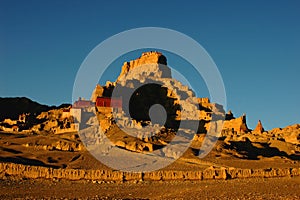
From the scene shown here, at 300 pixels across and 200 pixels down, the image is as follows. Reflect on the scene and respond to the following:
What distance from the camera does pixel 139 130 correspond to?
226 feet

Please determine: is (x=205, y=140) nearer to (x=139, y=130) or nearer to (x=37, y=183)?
(x=139, y=130)

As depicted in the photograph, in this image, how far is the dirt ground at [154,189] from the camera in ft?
94.7

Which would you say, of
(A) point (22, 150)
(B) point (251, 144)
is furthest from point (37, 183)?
(B) point (251, 144)

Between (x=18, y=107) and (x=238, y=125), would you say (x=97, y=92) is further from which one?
(x=238, y=125)

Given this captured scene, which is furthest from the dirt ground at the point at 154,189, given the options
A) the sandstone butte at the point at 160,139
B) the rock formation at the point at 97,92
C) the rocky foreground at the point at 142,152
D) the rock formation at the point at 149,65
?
the rock formation at the point at 149,65

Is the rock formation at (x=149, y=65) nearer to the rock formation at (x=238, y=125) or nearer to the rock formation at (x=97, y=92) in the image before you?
the rock formation at (x=97, y=92)

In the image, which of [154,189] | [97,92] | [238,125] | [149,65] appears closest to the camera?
[154,189]

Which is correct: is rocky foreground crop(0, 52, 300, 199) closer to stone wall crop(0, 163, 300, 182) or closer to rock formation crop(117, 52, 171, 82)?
stone wall crop(0, 163, 300, 182)

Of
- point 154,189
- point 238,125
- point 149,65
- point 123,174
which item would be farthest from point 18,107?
point 154,189

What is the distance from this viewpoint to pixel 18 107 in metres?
117

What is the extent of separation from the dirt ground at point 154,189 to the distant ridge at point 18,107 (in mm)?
77999

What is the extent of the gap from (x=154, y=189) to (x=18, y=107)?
9083 centimetres

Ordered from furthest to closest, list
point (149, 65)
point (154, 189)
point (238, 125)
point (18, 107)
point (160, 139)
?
point (149, 65) → point (18, 107) → point (238, 125) → point (160, 139) → point (154, 189)

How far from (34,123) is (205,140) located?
4008 cm
